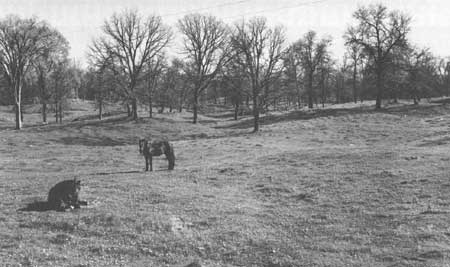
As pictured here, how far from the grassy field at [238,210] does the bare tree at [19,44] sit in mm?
20626

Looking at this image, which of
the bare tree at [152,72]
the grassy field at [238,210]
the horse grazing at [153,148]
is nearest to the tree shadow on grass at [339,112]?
the bare tree at [152,72]

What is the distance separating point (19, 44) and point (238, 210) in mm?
46491

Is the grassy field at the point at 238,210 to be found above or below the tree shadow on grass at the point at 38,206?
below

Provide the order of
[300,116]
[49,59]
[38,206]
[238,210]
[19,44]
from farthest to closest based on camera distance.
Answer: [300,116] → [49,59] → [19,44] → [238,210] → [38,206]

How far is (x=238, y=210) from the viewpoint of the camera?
60.5 feet

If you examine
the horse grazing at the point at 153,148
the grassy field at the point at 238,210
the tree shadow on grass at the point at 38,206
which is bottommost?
the grassy field at the point at 238,210

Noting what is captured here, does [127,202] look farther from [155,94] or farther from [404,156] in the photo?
[155,94]

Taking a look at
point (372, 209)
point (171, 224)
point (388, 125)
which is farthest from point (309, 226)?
point (388, 125)

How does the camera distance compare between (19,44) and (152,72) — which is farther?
(152,72)

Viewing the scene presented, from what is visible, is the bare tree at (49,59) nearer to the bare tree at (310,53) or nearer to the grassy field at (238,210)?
the grassy field at (238,210)

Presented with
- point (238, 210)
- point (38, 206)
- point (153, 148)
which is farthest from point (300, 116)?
point (38, 206)

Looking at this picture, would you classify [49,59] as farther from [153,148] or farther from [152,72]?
[153,148]

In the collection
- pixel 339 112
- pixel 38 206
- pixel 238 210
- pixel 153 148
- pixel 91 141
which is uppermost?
pixel 339 112

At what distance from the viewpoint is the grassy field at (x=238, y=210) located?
13.2 metres
